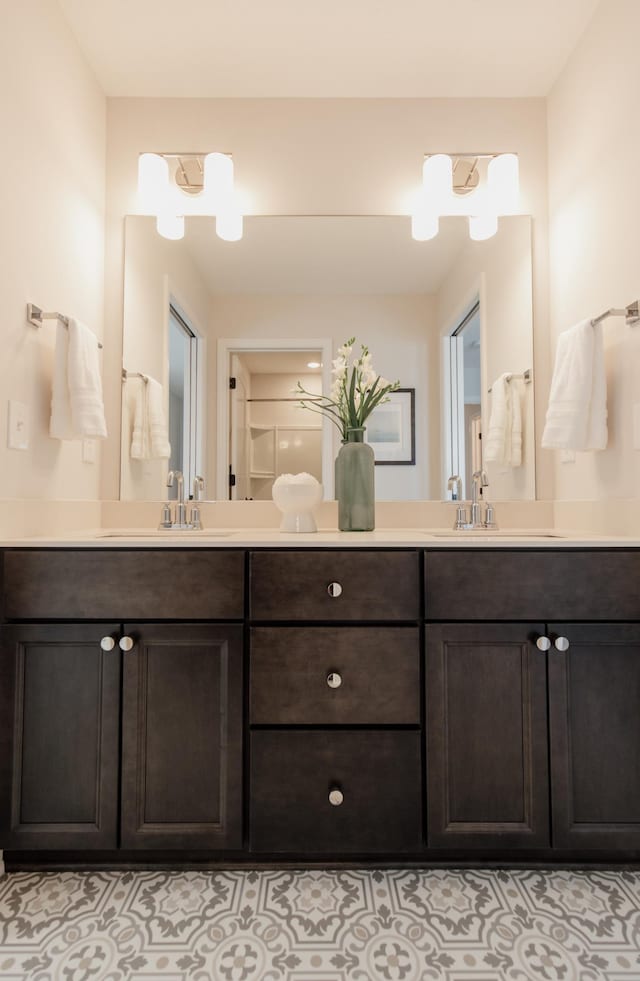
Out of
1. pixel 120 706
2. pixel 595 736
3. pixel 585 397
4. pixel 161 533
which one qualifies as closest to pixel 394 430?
pixel 585 397

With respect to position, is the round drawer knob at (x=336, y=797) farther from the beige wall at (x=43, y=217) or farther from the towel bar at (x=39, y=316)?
the towel bar at (x=39, y=316)

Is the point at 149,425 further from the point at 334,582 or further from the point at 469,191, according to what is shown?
the point at 469,191

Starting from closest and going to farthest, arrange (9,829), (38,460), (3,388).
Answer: (9,829) → (3,388) → (38,460)

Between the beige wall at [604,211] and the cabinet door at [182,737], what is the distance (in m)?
1.19

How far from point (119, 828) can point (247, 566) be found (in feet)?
2.19

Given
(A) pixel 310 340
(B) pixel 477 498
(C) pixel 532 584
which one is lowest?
(C) pixel 532 584

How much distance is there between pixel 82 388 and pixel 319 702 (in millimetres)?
1050

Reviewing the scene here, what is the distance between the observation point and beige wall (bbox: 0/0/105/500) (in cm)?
140

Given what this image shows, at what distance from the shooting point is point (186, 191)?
1921 millimetres

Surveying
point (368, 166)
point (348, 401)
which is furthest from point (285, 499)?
point (368, 166)

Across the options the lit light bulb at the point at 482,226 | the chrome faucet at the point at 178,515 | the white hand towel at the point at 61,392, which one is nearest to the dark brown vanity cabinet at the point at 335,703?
the chrome faucet at the point at 178,515

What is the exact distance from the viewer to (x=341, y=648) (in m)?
1.29

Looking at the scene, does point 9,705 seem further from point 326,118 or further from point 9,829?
point 326,118

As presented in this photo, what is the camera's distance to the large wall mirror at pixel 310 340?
1.89m
